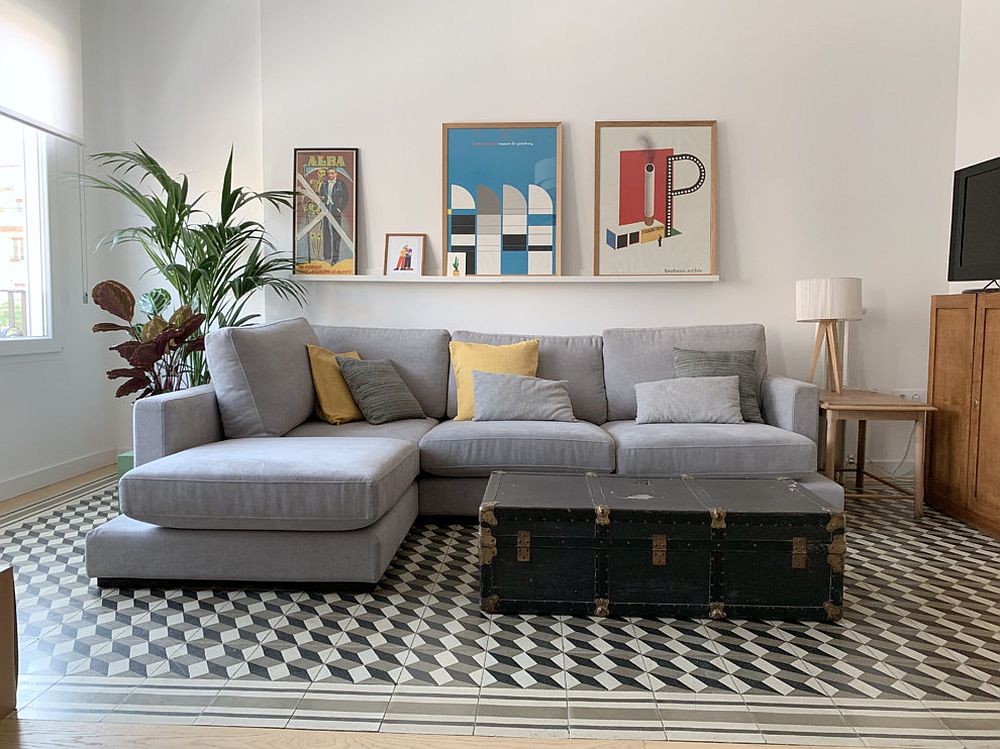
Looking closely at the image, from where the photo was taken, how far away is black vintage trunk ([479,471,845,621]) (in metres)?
2.60

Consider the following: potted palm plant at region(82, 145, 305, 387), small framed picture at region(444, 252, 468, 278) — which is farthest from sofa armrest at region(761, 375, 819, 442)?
potted palm plant at region(82, 145, 305, 387)

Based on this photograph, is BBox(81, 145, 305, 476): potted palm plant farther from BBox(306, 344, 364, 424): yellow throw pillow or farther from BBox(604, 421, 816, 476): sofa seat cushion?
BBox(604, 421, 816, 476): sofa seat cushion

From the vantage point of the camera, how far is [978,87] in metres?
4.46

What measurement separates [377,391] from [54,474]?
2.09m

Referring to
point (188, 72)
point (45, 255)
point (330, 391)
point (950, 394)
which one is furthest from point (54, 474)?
point (950, 394)

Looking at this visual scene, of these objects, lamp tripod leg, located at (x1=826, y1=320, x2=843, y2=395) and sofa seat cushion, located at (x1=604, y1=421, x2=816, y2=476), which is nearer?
sofa seat cushion, located at (x1=604, y1=421, x2=816, y2=476)

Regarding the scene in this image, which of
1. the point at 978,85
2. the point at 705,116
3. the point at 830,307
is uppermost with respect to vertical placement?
the point at 978,85

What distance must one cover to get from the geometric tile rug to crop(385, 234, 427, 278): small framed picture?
7.04 ft

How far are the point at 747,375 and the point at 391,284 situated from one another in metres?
2.11

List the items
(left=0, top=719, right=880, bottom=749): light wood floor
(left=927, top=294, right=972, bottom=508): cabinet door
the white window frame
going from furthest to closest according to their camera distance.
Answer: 1. the white window frame
2. (left=927, top=294, right=972, bottom=508): cabinet door
3. (left=0, top=719, right=880, bottom=749): light wood floor

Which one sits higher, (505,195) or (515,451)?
(505,195)

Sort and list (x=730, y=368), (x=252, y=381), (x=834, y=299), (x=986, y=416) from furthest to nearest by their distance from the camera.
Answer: (x=834, y=299) < (x=730, y=368) < (x=986, y=416) < (x=252, y=381)

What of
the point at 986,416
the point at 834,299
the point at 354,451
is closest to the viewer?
the point at 354,451

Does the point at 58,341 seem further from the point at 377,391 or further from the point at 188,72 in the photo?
the point at 377,391
